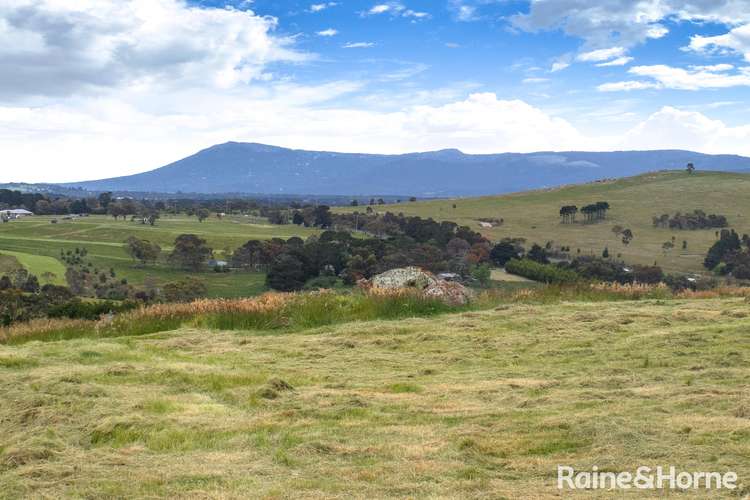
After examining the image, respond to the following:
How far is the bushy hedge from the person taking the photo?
73331 millimetres

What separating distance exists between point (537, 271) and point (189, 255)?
181ft

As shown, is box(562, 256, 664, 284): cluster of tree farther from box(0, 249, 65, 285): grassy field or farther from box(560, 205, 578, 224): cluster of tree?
box(0, 249, 65, 285): grassy field

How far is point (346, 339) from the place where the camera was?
49.8 ft

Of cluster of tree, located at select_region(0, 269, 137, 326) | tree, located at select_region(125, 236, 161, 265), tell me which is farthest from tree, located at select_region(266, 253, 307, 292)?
tree, located at select_region(125, 236, 161, 265)

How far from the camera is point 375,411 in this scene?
8.99 meters

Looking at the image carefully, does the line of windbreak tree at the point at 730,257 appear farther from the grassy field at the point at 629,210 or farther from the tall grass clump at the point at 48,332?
the tall grass clump at the point at 48,332

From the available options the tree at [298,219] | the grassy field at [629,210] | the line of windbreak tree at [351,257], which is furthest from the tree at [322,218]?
the line of windbreak tree at [351,257]

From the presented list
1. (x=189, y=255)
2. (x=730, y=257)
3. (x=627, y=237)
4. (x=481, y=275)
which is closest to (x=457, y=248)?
(x=481, y=275)

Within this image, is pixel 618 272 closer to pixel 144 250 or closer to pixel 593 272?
pixel 593 272

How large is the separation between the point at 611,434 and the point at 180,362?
856 centimetres

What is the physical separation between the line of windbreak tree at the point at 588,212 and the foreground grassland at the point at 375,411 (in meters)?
130

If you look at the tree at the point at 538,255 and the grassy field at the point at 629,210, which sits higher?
the grassy field at the point at 629,210

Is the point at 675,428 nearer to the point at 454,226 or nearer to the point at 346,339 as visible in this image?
the point at 346,339

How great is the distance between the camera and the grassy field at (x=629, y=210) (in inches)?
4227
